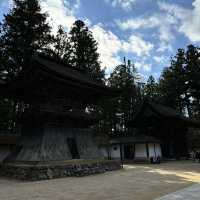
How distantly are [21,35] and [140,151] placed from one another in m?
21.2

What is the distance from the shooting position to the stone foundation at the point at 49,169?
16625 millimetres

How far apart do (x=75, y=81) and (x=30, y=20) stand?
63.6 ft

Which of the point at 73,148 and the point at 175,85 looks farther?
the point at 175,85

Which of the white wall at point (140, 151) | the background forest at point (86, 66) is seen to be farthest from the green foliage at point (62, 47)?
the white wall at point (140, 151)

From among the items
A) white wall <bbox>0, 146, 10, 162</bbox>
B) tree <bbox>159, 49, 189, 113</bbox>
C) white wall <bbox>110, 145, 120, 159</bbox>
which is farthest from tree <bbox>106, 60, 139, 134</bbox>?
white wall <bbox>0, 146, 10, 162</bbox>

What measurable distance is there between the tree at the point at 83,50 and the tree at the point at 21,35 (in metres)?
5.42

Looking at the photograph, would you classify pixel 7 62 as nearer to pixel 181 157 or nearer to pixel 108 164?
pixel 108 164

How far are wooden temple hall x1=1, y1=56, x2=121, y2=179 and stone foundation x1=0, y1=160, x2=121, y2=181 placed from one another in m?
0.10

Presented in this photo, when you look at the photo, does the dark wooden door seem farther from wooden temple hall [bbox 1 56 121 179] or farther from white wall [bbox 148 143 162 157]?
white wall [bbox 148 143 162 157]

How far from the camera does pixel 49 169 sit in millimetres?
17109

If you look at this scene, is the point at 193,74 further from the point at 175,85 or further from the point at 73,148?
the point at 73,148

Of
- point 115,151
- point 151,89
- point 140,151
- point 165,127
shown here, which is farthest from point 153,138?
point 151,89

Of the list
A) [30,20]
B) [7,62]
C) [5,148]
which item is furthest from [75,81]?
[30,20]

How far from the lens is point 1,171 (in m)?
19.1
